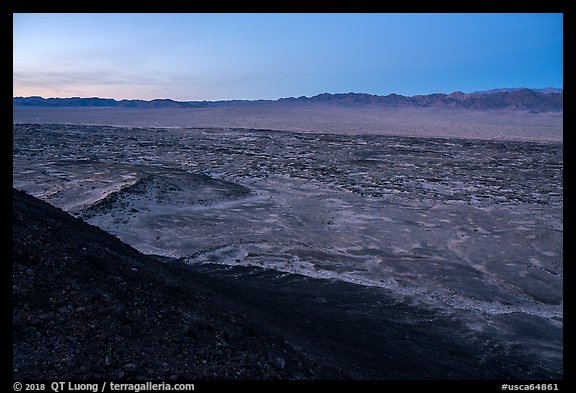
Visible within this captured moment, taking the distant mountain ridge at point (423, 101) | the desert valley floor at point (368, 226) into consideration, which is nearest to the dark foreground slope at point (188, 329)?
the desert valley floor at point (368, 226)

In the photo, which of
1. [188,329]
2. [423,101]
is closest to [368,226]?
[188,329]

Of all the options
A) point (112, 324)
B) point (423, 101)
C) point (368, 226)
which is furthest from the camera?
point (423, 101)

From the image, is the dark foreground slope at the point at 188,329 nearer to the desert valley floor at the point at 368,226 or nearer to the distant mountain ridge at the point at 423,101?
the desert valley floor at the point at 368,226

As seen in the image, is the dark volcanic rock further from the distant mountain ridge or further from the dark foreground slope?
the distant mountain ridge

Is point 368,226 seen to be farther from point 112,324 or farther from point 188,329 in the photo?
point 112,324
